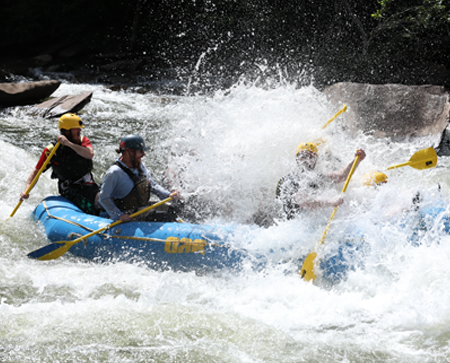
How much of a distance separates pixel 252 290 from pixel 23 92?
24.9 feet

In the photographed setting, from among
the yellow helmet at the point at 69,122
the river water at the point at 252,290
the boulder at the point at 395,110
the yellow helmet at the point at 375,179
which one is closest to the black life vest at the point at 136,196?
the river water at the point at 252,290

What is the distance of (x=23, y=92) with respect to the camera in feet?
30.2

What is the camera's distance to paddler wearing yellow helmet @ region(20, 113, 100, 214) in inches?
182

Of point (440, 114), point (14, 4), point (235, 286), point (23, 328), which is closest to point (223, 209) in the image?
point (235, 286)

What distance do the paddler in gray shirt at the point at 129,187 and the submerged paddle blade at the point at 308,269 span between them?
1385 mm

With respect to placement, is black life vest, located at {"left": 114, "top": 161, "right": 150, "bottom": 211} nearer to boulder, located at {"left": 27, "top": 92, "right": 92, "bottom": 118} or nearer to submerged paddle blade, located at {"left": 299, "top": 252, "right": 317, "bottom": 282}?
submerged paddle blade, located at {"left": 299, "top": 252, "right": 317, "bottom": 282}

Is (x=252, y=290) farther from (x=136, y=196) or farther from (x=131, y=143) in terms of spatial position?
(x=131, y=143)

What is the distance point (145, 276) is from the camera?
3787 mm

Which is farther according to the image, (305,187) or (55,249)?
(55,249)

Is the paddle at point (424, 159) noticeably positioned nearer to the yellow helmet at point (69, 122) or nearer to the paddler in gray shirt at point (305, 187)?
the paddler in gray shirt at point (305, 187)

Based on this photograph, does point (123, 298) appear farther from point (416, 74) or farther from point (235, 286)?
point (416, 74)

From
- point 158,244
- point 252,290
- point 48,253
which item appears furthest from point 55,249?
point 252,290

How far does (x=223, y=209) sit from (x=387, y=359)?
2.33 metres

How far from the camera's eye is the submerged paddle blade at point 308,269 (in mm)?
3531
